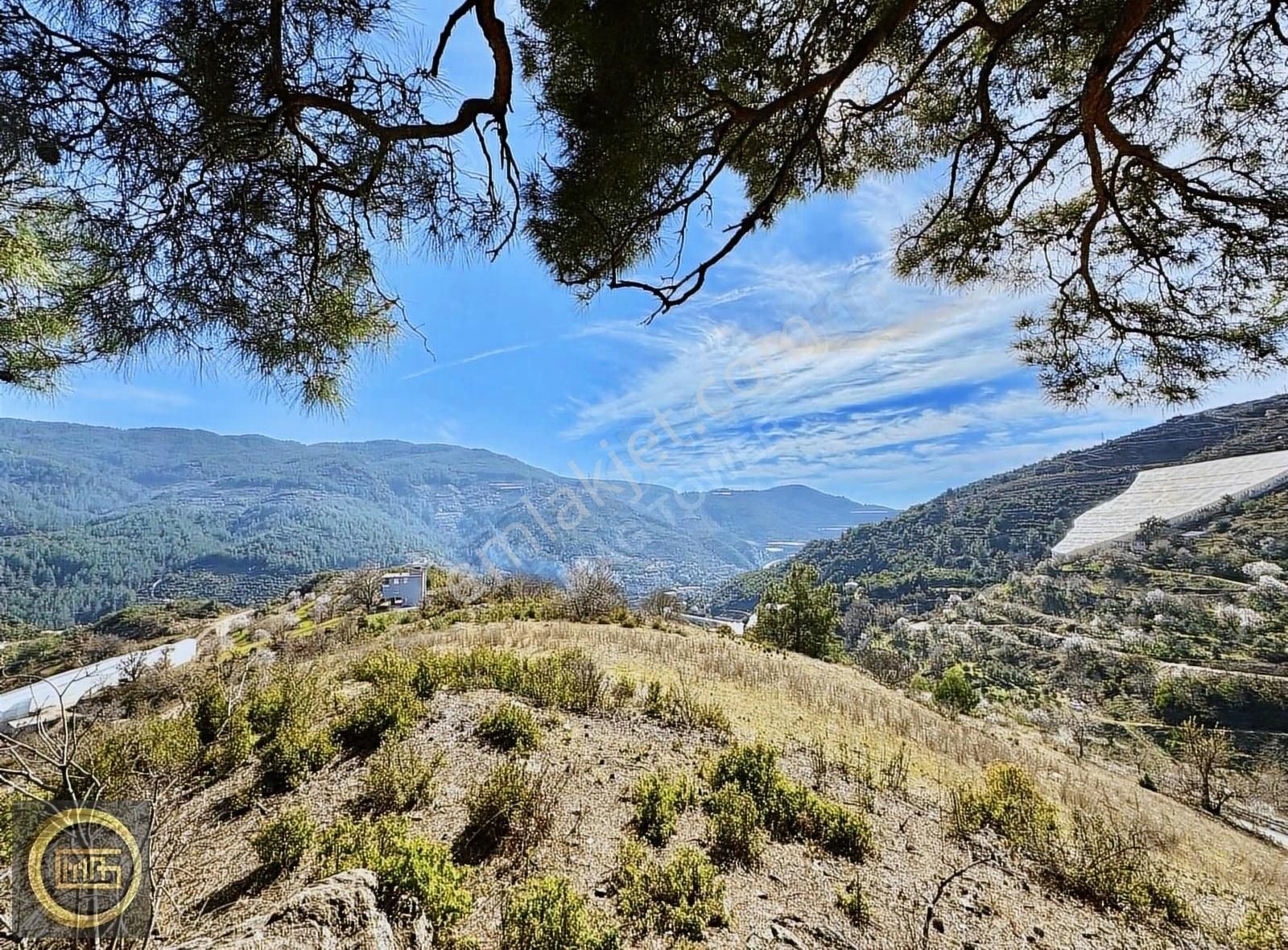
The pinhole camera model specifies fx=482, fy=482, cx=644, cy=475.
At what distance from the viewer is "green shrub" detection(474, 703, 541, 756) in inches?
149

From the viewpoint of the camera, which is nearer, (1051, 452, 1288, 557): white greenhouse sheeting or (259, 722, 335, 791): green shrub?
(259, 722, 335, 791): green shrub

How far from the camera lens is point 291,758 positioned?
10.8 feet

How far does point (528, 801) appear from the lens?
284cm

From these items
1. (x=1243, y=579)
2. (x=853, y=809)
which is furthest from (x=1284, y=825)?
(x=1243, y=579)

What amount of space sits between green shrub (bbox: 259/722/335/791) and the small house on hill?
16606 mm

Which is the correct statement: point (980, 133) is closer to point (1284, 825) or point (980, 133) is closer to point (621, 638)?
point (621, 638)

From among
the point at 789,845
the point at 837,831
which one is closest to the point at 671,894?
the point at 789,845

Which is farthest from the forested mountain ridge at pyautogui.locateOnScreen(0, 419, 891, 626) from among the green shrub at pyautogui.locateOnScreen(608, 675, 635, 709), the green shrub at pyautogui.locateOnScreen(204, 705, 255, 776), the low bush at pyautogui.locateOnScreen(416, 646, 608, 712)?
the green shrub at pyautogui.locateOnScreen(608, 675, 635, 709)

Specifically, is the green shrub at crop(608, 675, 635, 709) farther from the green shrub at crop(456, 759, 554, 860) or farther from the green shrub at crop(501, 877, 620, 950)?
the green shrub at crop(501, 877, 620, 950)

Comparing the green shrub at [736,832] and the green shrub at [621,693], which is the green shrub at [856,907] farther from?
the green shrub at [621,693]

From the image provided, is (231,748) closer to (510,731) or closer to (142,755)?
(142,755)

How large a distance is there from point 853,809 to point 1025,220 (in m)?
4.17

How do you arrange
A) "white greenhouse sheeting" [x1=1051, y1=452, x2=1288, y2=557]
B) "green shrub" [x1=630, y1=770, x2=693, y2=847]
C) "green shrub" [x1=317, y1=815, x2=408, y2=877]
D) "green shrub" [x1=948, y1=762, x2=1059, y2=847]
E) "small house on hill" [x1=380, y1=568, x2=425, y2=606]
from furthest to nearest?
"white greenhouse sheeting" [x1=1051, y1=452, x2=1288, y2=557]
"small house on hill" [x1=380, y1=568, x2=425, y2=606]
"green shrub" [x1=948, y1=762, x2=1059, y2=847]
"green shrub" [x1=630, y1=770, x2=693, y2=847]
"green shrub" [x1=317, y1=815, x2=408, y2=877]

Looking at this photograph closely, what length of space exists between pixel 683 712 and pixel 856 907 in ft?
8.80
